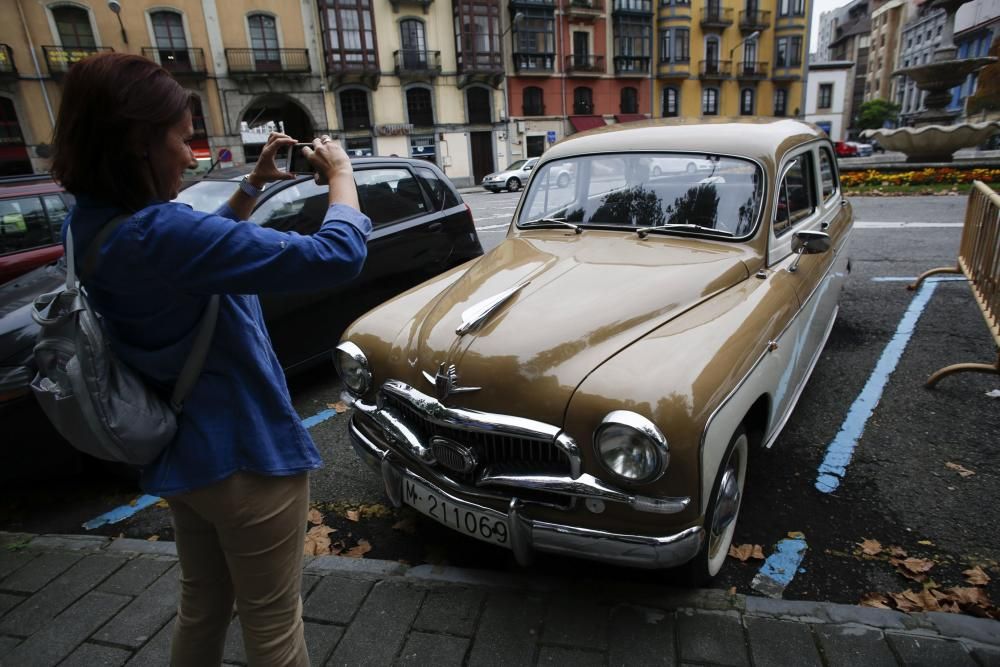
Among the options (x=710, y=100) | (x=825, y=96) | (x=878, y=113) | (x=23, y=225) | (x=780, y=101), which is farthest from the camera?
(x=878, y=113)

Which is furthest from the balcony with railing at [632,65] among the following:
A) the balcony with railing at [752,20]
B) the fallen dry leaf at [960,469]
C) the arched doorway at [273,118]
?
the fallen dry leaf at [960,469]

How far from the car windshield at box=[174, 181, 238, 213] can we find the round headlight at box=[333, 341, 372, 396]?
2.34m

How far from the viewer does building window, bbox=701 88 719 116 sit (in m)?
42.8

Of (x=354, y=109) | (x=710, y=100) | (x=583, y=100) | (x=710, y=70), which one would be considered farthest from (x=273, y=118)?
(x=710, y=100)

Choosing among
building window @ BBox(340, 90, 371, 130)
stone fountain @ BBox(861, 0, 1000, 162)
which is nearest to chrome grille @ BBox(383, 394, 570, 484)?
stone fountain @ BBox(861, 0, 1000, 162)

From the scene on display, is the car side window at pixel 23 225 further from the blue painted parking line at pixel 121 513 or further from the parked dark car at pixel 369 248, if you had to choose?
the blue painted parking line at pixel 121 513

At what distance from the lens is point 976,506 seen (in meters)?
2.94

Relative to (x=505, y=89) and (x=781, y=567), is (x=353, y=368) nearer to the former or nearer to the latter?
(x=781, y=567)

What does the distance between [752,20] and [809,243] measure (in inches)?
1890

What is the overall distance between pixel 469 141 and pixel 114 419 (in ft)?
118

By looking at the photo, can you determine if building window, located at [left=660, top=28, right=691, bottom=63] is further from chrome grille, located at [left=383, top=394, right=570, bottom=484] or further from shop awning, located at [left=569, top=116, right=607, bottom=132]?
chrome grille, located at [left=383, top=394, right=570, bottom=484]

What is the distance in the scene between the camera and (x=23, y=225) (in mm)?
5672

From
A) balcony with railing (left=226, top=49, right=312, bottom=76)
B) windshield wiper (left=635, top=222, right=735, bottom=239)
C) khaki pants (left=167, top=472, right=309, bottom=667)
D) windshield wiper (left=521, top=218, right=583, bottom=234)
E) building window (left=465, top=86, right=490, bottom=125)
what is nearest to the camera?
khaki pants (left=167, top=472, right=309, bottom=667)

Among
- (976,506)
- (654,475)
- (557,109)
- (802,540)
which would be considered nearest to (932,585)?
(802,540)
